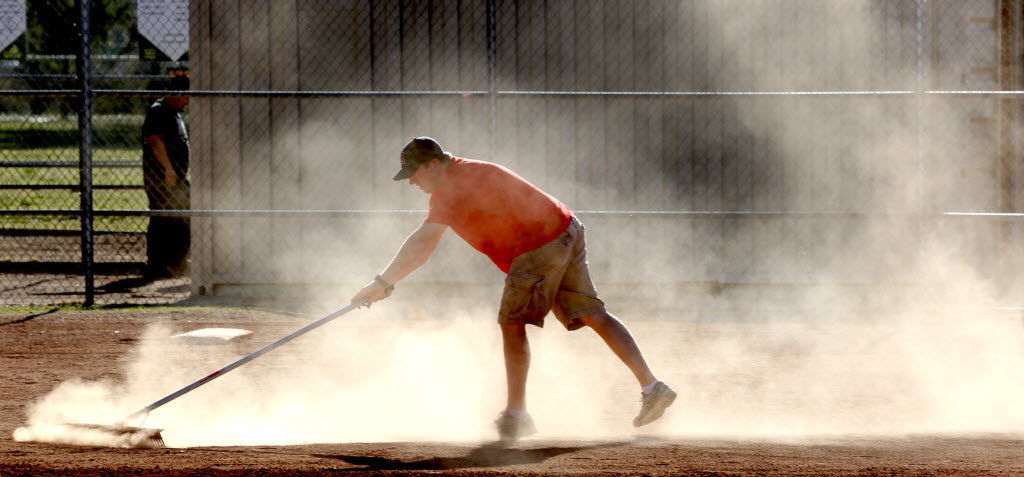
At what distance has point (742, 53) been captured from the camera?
11320mm

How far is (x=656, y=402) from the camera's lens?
5.83 meters

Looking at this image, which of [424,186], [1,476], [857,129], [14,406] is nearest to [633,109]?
[857,129]

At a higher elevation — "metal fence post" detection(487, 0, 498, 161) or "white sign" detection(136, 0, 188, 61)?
"white sign" detection(136, 0, 188, 61)

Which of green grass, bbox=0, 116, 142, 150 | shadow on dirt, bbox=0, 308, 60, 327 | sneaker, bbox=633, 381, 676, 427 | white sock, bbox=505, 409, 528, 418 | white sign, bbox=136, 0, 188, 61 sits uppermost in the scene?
green grass, bbox=0, 116, 142, 150

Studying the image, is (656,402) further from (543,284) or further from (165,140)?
(165,140)

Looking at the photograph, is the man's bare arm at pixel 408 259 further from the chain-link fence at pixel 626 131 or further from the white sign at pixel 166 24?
the white sign at pixel 166 24

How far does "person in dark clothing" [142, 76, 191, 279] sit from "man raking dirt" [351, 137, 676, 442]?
676 centimetres

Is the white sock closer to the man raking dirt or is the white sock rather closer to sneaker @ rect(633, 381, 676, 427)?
the man raking dirt

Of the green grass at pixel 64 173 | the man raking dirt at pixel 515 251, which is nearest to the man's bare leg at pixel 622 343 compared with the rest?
the man raking dirt at pixel 515 251

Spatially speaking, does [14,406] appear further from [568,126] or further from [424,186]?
[568,126]

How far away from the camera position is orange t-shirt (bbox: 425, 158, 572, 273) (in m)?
5.87

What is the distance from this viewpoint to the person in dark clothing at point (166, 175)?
1203 centimetres

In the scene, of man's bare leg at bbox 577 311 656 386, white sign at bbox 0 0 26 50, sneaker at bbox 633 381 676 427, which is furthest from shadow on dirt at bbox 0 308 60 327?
sneaker at bbox 633 381 676 427

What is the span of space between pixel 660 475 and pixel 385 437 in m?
1.69
